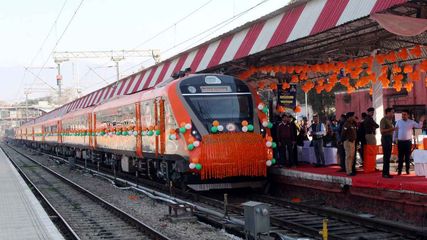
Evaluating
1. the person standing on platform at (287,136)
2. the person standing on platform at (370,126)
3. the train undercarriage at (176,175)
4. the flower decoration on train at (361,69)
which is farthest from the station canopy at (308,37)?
the train undercarriage at (176,175)

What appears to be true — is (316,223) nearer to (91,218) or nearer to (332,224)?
(332,224)

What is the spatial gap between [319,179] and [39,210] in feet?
21.3

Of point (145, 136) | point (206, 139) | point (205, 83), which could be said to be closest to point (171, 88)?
point (205, 83)

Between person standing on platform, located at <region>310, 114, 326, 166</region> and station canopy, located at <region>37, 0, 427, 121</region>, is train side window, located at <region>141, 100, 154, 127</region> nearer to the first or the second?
station canopy, located at <region>37, 0, 427, 121</region>

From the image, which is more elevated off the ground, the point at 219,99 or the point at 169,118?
the point at 219,99

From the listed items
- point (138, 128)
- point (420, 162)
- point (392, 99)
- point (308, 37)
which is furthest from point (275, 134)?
point (392, 99)

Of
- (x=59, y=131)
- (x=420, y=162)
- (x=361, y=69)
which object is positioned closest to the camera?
(x=420, y=162)

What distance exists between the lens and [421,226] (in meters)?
10.3

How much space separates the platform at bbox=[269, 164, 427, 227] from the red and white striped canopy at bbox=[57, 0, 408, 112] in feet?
10.5

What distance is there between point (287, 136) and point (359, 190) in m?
3.76

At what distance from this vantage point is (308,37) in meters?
12.6

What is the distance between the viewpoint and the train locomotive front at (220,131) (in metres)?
13.9

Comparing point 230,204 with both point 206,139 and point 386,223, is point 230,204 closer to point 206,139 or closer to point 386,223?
point 206,139

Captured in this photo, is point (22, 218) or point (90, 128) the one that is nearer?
point (22, 218)
